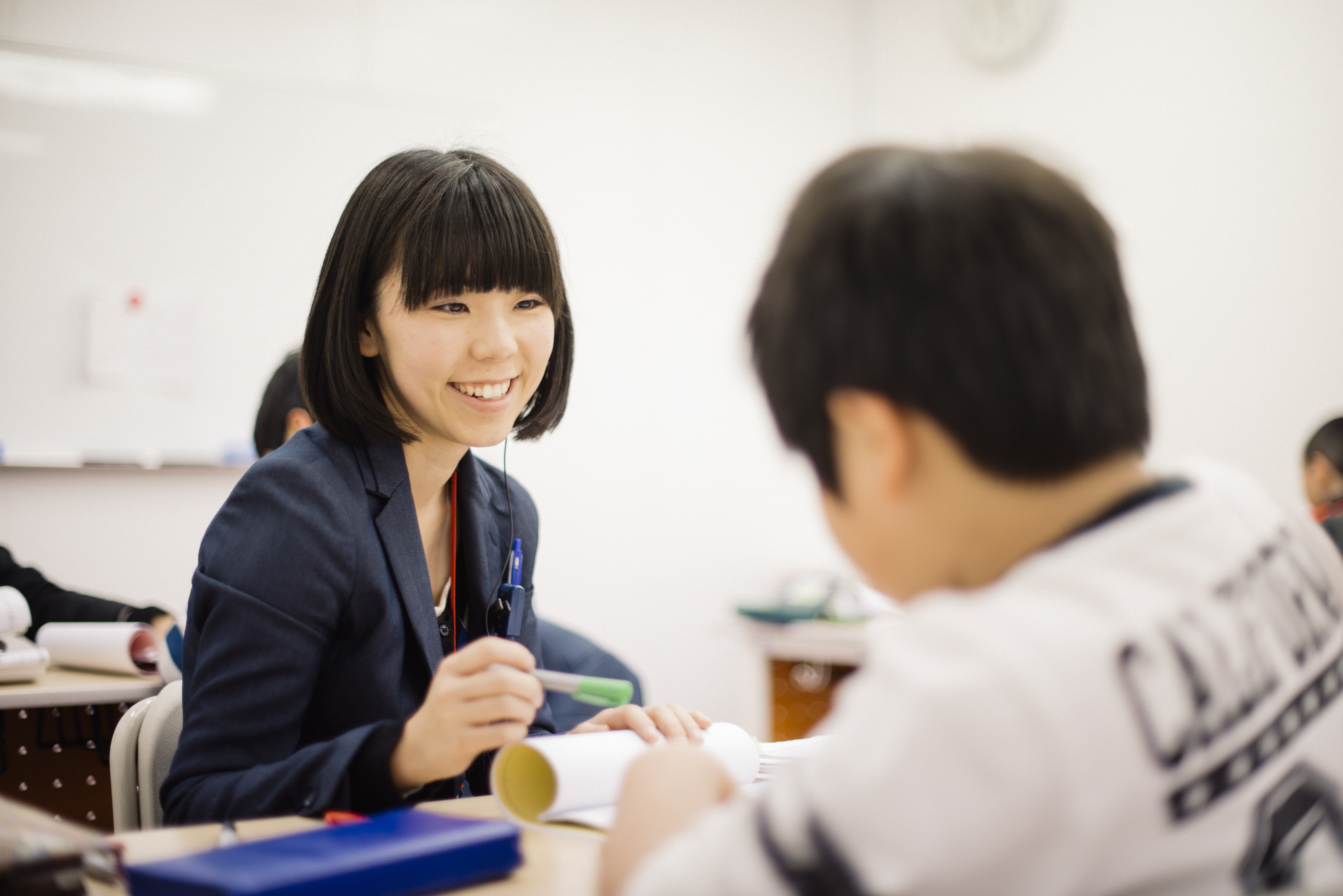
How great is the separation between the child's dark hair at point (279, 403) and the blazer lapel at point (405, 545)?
1.24 meters

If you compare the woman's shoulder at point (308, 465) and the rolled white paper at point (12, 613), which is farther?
the rolled white paper at point (12, 613)

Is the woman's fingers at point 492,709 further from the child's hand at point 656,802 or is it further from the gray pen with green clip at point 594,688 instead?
the child's hand at point 656,802

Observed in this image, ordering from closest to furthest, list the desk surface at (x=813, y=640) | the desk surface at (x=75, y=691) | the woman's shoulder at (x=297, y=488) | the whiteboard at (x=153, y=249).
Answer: the woman's shoulder at (x=297, y=488)
the desk surface at (x=75, y=691)
the whiteboard at (x=153, y=249)
the desk surface at (x=813, y=640)

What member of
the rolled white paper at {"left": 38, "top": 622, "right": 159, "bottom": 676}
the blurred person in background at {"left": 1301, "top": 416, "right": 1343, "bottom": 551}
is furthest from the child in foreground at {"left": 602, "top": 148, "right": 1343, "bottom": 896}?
the blurred person in background at {"left": 1301, "top": 416, "right": 1343, "bottom": 551}

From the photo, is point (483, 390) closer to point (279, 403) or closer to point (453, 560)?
point (453, 560)

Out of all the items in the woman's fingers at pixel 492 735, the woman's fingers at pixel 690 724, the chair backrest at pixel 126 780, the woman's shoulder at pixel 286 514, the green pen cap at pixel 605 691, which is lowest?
the chair backrest at pixel 126 780

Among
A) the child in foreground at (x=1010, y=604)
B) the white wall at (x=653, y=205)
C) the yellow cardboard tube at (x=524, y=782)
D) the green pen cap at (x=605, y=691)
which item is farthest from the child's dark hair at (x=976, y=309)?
the white wall at (x=653, y=205)

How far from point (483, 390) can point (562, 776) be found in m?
0.55

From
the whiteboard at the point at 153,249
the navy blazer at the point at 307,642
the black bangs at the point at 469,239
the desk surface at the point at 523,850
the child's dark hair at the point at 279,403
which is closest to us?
the desk surface at the point at 523,850

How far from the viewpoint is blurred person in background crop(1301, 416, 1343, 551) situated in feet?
8.62

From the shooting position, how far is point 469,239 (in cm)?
116

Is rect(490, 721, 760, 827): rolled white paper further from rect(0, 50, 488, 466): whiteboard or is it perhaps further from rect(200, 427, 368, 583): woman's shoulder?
rect(0, 50, 488, 466): whiteboard

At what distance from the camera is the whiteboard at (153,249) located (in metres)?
2.98

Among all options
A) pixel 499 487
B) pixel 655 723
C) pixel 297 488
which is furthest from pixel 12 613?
pixel 655 723
